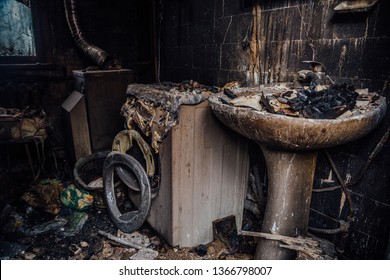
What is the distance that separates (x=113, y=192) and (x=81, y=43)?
2107mm

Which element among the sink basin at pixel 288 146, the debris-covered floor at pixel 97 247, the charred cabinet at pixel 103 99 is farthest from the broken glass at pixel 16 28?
the sink basin at pixel 288 146

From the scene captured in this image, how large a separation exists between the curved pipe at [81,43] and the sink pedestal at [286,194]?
8.34 feet

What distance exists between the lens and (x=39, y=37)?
377 centimetres

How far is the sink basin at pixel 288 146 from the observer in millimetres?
1488

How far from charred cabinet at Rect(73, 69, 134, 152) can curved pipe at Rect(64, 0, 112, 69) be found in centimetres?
18

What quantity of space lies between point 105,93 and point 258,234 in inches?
99.8

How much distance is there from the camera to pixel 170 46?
13.1 feet

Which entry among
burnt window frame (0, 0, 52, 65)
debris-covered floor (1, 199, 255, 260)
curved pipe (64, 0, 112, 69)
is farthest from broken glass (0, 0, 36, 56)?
debris-covered floor (1, 199, 255, 260)

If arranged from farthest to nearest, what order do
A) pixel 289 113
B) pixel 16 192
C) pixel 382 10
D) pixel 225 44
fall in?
pixel 16 192, pixel 225 44, pixel 382 10, pixel 289 113

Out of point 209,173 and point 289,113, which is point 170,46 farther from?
point 289,113

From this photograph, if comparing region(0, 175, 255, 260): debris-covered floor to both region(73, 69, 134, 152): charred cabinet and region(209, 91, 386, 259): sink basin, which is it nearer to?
region(209, 91, 386, 259): sink basin

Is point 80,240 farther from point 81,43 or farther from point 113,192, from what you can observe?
point 81,43
